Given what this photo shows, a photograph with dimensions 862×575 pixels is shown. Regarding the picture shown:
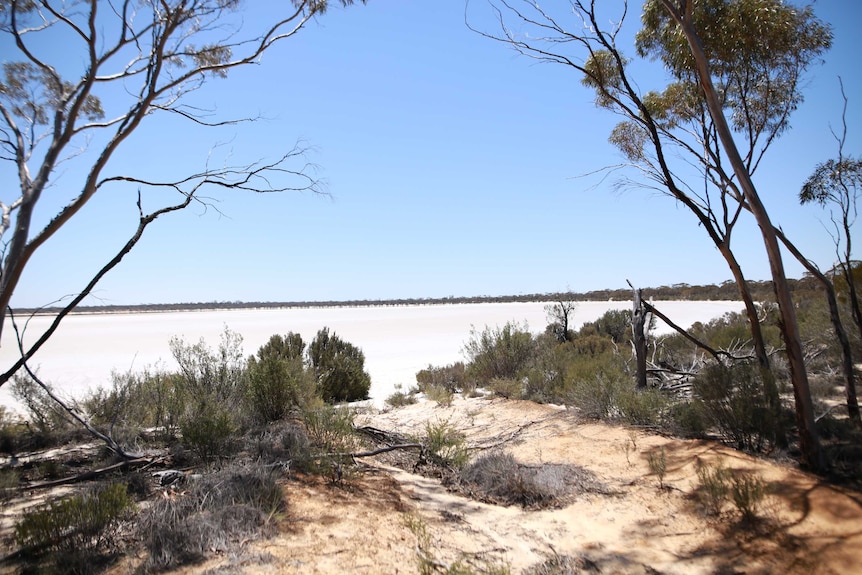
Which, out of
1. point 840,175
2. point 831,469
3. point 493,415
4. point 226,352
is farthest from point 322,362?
point 840,175

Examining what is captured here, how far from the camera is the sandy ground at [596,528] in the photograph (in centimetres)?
346

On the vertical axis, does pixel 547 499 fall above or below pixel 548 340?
below

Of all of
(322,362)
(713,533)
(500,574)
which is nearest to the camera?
(500,574)

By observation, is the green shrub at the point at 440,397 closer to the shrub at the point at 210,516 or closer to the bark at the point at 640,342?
the bark at the point at 640,342

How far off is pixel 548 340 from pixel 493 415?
5.43m

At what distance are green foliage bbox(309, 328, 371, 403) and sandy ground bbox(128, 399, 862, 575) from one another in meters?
6.55

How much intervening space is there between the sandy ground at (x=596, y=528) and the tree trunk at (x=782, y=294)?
38cm

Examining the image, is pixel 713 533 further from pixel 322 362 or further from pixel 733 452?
pixel 322 362

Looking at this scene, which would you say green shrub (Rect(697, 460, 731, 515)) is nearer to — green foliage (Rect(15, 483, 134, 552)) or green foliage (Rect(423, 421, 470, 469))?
green foliage (Rect(423, 421, 470, 469))

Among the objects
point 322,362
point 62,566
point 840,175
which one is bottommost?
point 62,566

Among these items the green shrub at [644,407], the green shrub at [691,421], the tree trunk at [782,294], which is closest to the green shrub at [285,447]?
the green shrub at [644,407]

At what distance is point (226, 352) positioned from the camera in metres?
8.82

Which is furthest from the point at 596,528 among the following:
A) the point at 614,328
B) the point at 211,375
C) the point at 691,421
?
the point at 614,328

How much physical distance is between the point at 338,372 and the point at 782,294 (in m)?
9.93
